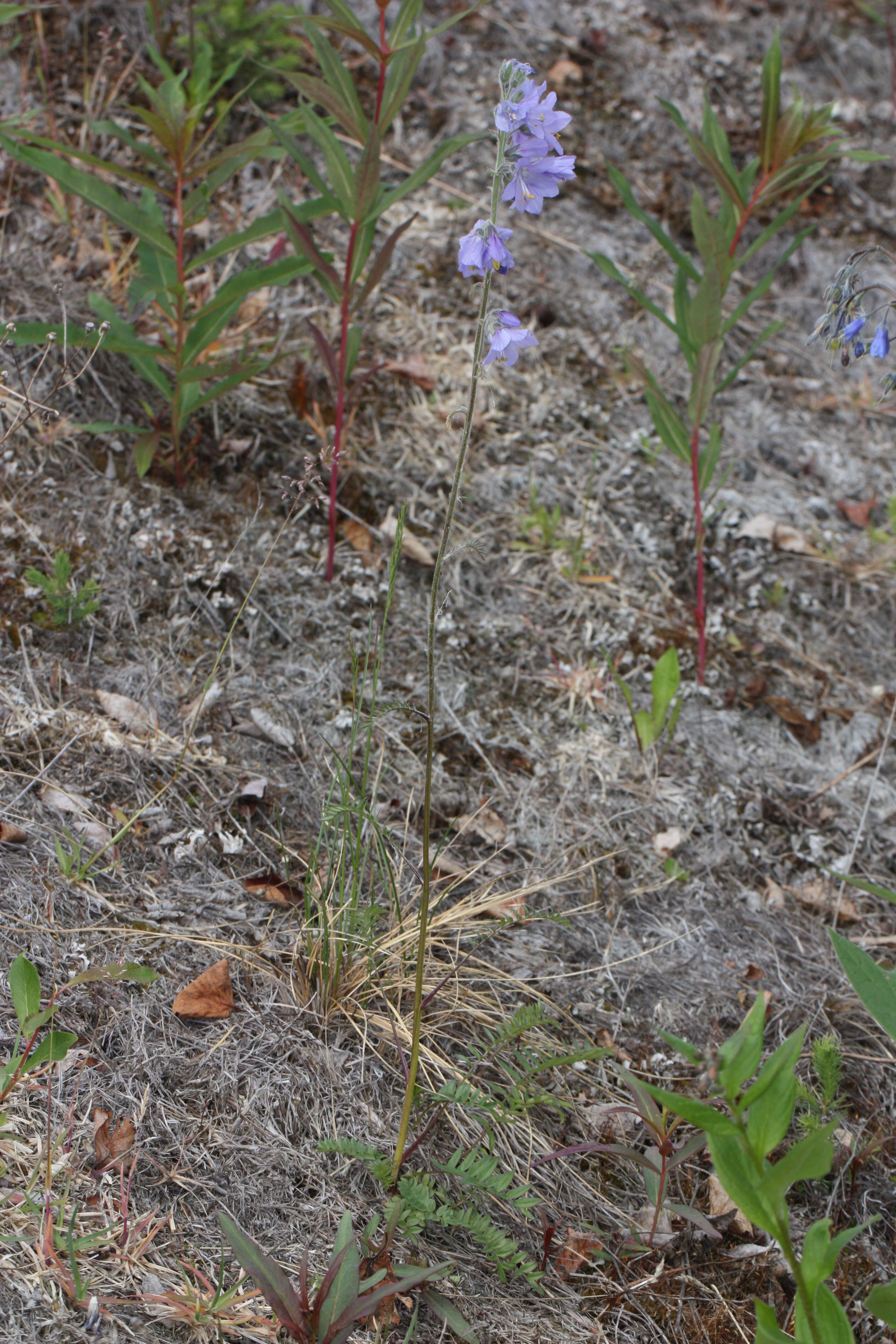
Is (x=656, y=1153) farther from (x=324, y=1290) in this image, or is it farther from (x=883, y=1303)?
(x=324, y=1290)

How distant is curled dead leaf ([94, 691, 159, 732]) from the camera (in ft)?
7.71

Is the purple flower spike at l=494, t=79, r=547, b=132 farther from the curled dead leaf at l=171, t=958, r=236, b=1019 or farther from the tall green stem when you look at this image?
the curled dead leaf at l=171, t=958, r=236, b=1019

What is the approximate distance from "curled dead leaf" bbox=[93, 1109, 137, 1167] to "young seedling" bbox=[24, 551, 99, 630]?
4.10 ft

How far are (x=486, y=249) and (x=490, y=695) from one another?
1.49 metres

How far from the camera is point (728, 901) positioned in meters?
2.47

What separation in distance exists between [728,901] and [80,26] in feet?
12.8

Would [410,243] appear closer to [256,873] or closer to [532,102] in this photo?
[532,102]

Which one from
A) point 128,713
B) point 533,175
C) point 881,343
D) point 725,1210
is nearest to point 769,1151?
point 725,1210

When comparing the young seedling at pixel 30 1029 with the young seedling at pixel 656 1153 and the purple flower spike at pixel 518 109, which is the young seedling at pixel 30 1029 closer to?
the young seedling at pixel 656 1153

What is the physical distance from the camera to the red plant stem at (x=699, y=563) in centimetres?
276

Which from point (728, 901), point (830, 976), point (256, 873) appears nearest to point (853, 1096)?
point (830, 976)

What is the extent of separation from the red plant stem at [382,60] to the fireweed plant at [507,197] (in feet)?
3.51

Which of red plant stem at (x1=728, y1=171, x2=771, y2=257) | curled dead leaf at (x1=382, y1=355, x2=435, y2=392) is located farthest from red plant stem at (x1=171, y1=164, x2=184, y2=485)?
red plant stem at (x1=728, y1=171, x2=771, y2=257)

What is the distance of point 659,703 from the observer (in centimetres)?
262
